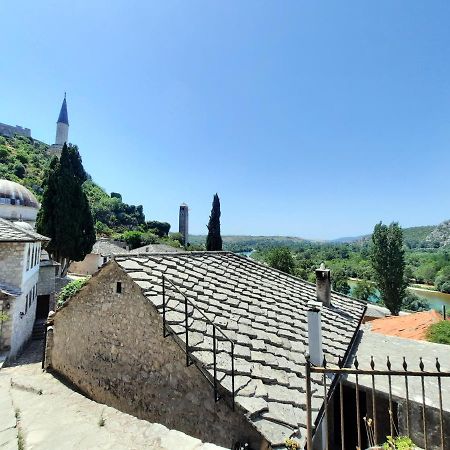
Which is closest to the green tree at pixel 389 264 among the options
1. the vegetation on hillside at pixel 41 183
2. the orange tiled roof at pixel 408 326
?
the orange tiled roof at pixel 408 326

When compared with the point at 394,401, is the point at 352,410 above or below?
below

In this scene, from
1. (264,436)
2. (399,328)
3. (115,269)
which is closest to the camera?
(264,436)

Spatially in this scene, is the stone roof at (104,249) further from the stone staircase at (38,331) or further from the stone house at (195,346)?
the stone house at (195,346)

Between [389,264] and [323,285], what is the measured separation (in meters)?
24.2

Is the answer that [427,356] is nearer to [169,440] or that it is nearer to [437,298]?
[169,440]

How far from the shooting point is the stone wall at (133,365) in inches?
172

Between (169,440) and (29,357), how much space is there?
15.4 m

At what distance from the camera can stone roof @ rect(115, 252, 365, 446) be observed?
397 centimetres

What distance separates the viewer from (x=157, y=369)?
16.7ft

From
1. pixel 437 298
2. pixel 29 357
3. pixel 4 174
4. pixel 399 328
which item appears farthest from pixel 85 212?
pixel 437 298

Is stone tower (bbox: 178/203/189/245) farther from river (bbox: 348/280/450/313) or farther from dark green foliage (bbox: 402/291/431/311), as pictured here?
river (bbox: 348/280/450/313)

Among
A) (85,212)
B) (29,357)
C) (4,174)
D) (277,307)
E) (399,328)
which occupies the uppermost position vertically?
(4,174)

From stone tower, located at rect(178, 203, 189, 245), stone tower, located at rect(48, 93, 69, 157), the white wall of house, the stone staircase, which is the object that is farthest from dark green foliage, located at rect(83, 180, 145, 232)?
the white wall of house

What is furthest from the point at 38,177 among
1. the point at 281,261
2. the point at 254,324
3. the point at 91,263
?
the point at 254,324
